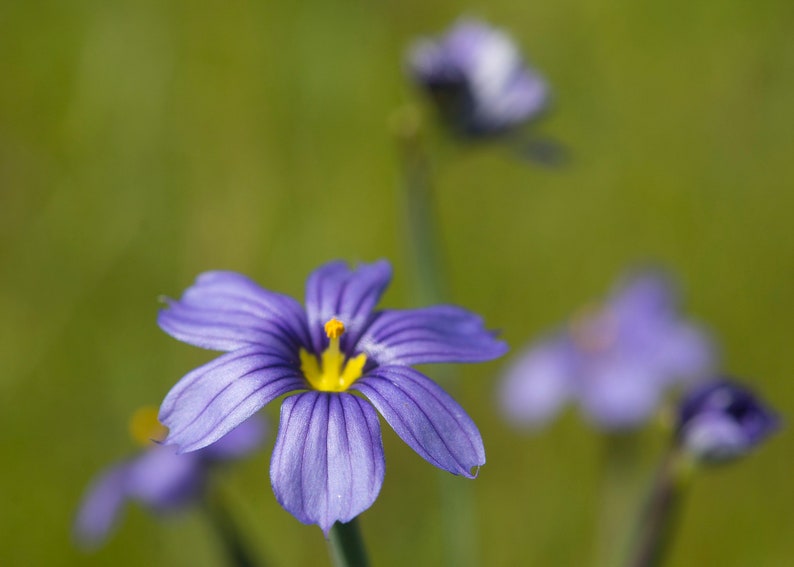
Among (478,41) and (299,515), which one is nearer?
(299,515)

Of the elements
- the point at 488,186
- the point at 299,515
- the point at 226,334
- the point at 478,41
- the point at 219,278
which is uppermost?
the point at 488,186

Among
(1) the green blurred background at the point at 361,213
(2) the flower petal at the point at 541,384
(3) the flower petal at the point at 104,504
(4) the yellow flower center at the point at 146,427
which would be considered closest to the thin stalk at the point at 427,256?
(4) the yellow flower center at the point at 146,427

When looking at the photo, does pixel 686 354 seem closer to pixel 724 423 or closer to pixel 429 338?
pixel 724 423

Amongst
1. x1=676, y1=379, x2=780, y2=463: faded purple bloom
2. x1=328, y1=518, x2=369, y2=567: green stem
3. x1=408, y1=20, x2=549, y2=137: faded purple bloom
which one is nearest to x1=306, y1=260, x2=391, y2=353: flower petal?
x1=328, y1=518, x2=369, y2=567: green stem

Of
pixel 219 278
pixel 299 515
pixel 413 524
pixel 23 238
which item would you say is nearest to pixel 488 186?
pixel 413 524

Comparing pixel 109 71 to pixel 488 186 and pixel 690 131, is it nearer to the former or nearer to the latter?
pixel 488 186
